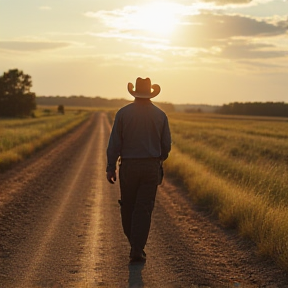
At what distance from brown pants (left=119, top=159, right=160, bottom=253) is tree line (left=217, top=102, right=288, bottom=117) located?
66.6 metres

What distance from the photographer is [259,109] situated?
92.1 metres

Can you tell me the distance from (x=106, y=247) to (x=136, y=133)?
5.95 ft

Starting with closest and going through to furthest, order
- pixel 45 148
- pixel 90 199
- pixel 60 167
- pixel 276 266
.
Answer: pixel 276 266 → pixel 90 199 → pixel 60 167 → pixel 45 148

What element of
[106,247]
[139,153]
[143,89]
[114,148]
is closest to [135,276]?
[106,247]

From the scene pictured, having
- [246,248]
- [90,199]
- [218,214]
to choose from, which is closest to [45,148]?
[90,199]

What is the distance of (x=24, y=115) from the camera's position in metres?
86.5

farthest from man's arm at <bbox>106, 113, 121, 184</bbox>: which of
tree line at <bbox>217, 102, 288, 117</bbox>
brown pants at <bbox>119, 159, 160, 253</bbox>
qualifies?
tree line at <bbox>217, 102, 288, 117</bbox>

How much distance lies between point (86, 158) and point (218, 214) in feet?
41.3

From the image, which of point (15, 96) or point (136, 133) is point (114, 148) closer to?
point (136, 133)

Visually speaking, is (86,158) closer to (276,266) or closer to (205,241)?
(205,241)

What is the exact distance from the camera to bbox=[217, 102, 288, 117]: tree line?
263 ft

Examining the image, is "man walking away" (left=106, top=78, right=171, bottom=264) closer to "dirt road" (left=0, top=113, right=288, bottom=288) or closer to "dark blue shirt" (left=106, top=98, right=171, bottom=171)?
"dark blue shirt" (left=106, top=98, right=171, bottom=171)

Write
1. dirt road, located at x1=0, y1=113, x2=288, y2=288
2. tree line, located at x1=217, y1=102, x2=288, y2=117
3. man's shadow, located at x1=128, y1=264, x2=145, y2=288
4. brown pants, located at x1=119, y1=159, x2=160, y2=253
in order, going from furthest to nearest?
tree line, located at x1=217, y1=102, x2=288, y2=117 → brown pants, located at x1=119, y1=159, x2=160, y2=253 → dirt road, located at x1=0, y1=113, x2=288, y2=288 → man's shadow, located at x1=128, y1=264, x2=145, y2=288

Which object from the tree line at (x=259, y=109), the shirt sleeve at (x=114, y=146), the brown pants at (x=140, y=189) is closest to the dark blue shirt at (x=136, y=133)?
the shirt sleeve at (x=114, y=146)
